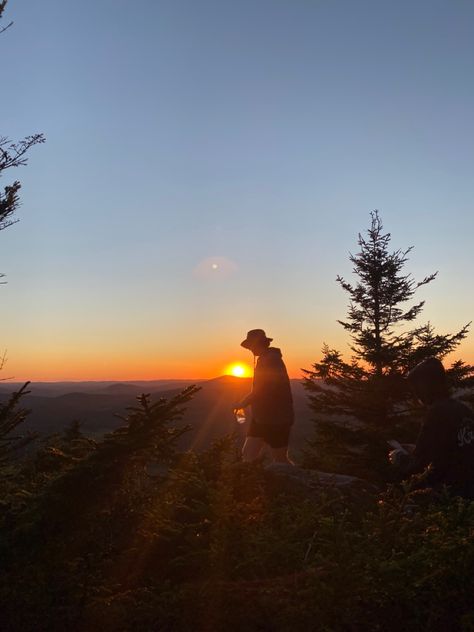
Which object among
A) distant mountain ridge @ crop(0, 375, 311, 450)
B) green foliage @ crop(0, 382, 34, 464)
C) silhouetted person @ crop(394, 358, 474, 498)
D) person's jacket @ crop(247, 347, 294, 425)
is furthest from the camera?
→ distant mountain ridge @ crop(0, 375, 311, 450)

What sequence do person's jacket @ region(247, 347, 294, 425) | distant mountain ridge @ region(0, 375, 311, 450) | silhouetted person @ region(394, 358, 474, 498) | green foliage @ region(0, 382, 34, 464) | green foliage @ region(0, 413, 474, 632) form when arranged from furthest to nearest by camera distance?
distant mountain ridge @ region(0, 375, 311, 450) < person's jacket @ region(247, 347, 294, 425) < green foliage @ region(0, 382, 34, 464) < silhouetted person @ region(394, 358, 474, 498) < green foliage @ region(0, 413, 474, 632)

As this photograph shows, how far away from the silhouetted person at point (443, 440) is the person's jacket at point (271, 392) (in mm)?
3690

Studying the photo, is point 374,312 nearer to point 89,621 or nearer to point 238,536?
point 238,536

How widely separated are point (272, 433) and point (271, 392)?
66 cm

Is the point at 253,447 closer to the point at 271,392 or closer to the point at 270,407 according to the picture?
the point at 270,407

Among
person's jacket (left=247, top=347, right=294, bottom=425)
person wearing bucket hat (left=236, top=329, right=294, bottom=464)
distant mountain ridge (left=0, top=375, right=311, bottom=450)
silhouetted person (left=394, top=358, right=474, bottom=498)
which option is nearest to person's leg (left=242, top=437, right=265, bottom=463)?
person wearing bucket hat (left=236, top=329, right=294, bottom=464)

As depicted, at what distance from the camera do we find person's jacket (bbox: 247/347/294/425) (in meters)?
8.16

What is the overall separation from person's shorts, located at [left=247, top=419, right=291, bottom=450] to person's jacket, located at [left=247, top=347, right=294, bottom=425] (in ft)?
0.23

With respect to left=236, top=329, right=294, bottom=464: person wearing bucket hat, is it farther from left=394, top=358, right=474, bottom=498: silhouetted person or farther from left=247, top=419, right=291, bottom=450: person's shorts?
left=394, top=358, right=474, bottom=498: silhouetted person

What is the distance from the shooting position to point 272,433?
26.8 ft

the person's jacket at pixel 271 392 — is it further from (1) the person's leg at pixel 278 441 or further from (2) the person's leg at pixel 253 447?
Answer: (2) the person's leg at pixel 253 447

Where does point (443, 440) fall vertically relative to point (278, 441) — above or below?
above

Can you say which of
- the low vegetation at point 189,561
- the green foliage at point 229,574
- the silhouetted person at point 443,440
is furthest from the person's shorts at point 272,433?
the green foliage at point 229,574

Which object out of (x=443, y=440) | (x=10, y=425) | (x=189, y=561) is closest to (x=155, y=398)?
(x=10, y=425)
